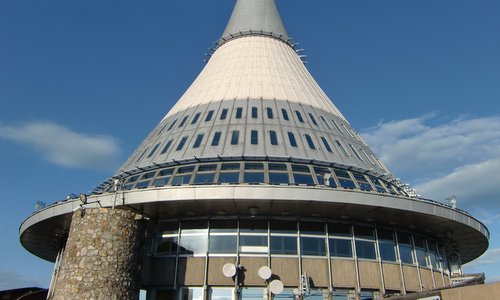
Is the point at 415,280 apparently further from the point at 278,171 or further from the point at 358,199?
the point at 278,171

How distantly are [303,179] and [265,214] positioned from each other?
8.30 feet

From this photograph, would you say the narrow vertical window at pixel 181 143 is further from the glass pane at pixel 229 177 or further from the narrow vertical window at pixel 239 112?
the glass pane at pixel 229 177

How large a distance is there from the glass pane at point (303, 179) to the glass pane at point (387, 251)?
4709 mm

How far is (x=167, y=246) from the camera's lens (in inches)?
863

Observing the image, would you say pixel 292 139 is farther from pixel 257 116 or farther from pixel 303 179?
pixel 303 179

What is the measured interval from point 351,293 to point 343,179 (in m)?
5.64

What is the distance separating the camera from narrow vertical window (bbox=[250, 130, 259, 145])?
2503cm

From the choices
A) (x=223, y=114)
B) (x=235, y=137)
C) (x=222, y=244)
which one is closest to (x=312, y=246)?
(x=222, y=244)

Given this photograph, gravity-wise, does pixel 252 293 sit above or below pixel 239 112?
below

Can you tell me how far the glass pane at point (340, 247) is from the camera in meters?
21.6

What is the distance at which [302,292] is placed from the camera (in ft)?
66.1

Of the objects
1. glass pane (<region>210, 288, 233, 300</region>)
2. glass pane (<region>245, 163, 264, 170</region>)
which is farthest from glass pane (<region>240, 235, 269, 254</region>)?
glass pane (<region>245, 163, 264, 170</region>)

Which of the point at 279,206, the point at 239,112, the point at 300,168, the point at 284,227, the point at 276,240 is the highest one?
the point at 239,112

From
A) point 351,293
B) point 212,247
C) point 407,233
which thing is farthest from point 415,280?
point 212,247
